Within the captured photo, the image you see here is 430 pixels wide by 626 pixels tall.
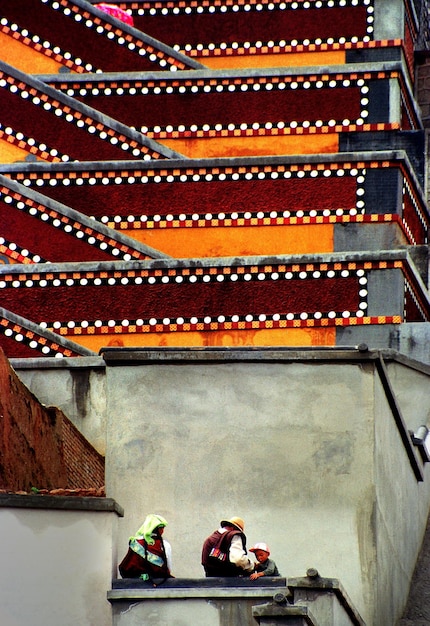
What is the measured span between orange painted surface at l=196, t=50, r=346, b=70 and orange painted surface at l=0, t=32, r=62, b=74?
2.17m

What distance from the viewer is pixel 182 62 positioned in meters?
30.9

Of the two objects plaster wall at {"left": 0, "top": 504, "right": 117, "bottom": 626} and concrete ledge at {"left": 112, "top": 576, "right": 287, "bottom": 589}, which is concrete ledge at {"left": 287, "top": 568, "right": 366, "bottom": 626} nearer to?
concrete ledge at {"left": 112, "top": 576, "right": 287, "bottom": 589}

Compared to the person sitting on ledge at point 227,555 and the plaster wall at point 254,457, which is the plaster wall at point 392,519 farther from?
the person sitting on ledge at point 227,555

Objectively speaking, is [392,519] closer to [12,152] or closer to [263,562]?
[263,562]

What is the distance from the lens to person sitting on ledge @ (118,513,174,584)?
1914 cm

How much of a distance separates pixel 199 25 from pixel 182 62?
0.74 metres

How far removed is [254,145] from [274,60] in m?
1.56

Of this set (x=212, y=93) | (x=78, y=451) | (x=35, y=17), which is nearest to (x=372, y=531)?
(x=78, y=451)

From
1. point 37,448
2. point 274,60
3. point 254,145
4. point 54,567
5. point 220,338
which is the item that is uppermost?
point 274,60

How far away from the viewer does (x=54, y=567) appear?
1948 cm

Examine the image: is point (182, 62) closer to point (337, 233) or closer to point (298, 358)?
point (337, 233)

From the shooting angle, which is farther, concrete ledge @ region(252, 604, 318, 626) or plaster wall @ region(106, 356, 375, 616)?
plaster wall @ region(106, 356, 375, 616)

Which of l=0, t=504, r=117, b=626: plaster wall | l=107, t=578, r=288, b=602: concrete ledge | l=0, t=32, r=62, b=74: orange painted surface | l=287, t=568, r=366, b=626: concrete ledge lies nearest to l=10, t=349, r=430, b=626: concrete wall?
l=0, t=504, r=117, b=626: plaster wall

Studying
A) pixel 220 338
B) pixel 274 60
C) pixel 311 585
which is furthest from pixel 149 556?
pixel 274 60
